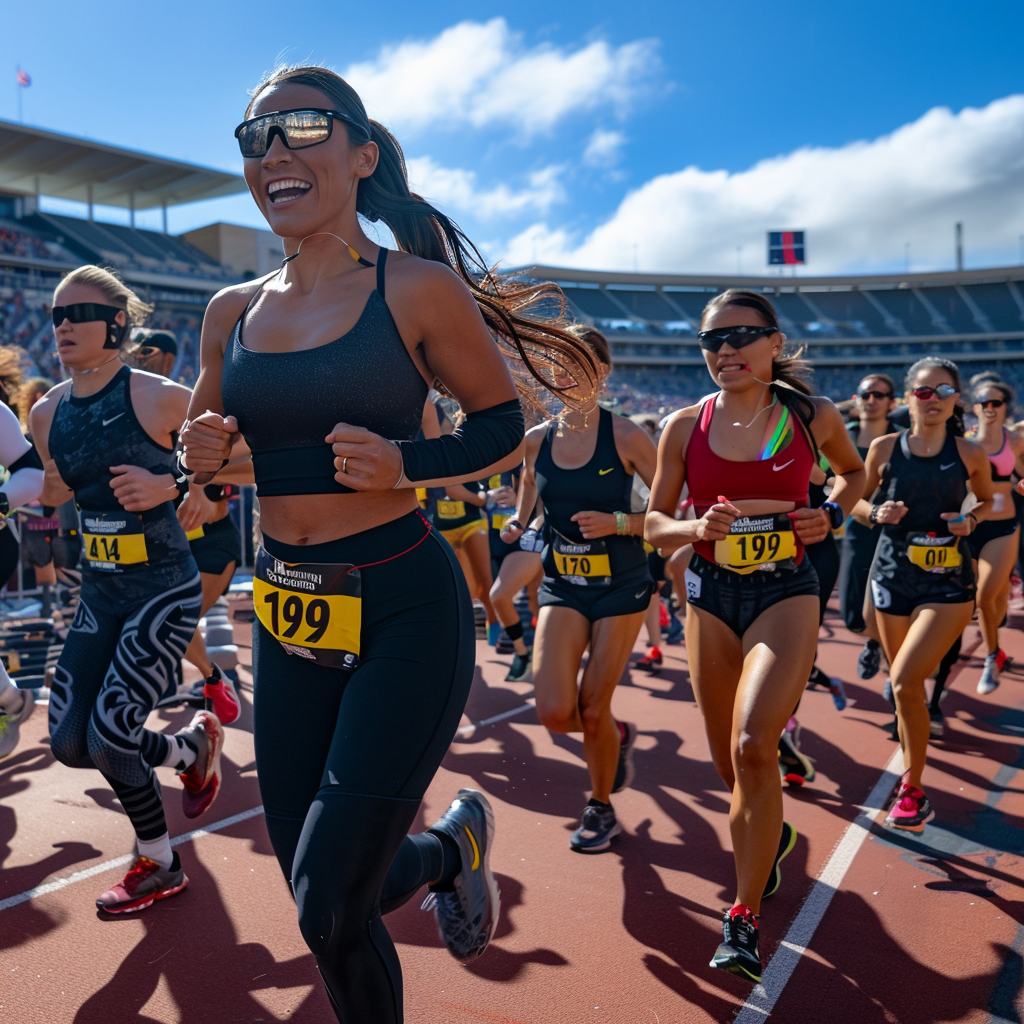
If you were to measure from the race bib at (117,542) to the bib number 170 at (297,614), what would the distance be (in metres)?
1.82

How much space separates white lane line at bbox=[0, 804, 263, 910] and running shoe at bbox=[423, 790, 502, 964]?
210 centimetres

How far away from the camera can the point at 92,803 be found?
4.82 m

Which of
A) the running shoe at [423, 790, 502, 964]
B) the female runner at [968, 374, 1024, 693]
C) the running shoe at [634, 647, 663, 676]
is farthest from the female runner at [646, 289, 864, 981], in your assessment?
the running shoe at [634, 647, 663, 676]

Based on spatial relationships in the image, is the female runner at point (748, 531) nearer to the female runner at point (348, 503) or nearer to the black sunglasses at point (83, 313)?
the female runner at point (348, 503)

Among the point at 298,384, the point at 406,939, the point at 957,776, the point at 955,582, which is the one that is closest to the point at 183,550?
the point at 406,939

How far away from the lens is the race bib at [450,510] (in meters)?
8.70

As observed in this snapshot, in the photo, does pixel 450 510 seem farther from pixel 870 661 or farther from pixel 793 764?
pixel 793 764

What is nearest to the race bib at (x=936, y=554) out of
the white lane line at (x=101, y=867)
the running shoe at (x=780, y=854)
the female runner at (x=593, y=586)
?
the female runner at (x=593, y=586)

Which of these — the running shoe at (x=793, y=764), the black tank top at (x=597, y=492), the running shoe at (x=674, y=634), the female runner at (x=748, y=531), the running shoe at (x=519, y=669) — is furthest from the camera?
the running shoe at (x=674, y=634)

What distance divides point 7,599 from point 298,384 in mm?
10947

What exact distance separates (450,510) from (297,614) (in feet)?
21.9

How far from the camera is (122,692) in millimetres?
3480

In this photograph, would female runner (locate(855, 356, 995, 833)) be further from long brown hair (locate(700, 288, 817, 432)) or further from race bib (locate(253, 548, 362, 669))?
race bib (locate(253, 548, 362, 669))

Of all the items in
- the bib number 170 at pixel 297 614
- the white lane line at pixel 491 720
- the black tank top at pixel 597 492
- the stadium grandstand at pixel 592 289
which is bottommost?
the white lane line at pixel 491 720
